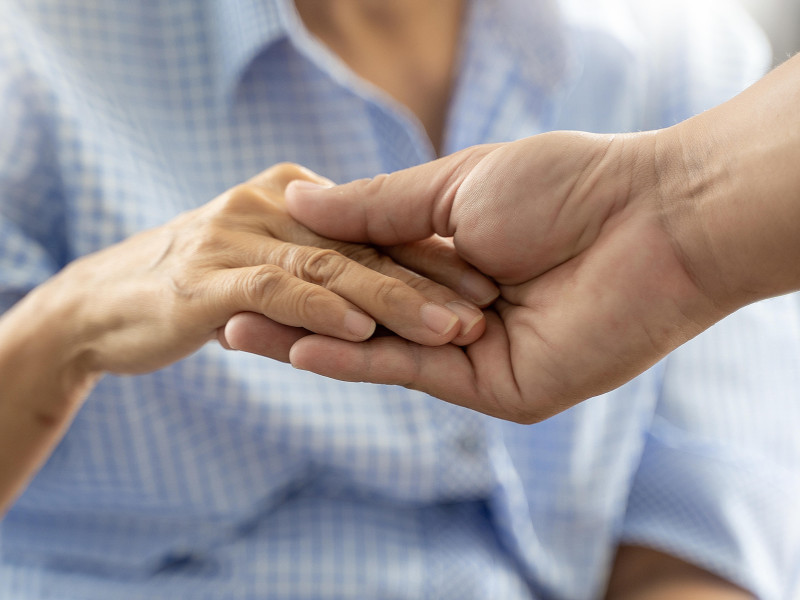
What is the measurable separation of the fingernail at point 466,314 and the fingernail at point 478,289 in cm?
3

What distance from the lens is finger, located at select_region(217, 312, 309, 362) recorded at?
0.58m

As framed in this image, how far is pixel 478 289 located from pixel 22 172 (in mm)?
479

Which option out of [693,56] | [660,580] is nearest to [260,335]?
[660,580]

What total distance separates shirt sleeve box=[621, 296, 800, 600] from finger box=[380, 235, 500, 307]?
464 mm

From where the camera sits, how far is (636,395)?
3.06 ft

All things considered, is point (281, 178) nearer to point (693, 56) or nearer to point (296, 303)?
point (296, 303)

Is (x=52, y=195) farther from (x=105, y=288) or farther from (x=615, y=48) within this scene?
(x=615, y=48)

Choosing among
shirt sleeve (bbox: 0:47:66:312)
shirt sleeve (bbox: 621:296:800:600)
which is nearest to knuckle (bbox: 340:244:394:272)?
shirt sleeve (bbox: 0:47:66:312)

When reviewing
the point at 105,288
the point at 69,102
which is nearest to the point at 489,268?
the point at 105,288

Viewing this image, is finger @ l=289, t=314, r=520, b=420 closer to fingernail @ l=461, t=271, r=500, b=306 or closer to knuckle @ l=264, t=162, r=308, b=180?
fingernail @ l=461, t=271, r=500, b=306

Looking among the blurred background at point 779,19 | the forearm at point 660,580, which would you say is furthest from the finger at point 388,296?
the blurred background at point 779,19

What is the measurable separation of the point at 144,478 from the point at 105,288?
23 centimetres

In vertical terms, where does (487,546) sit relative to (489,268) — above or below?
below

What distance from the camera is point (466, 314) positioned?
1.93ft
